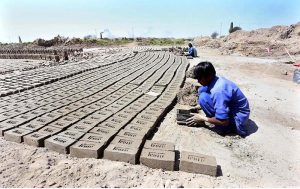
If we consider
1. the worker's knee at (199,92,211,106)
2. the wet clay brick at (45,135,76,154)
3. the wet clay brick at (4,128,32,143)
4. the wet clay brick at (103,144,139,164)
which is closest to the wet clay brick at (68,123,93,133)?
the wet clay brick at (45,135,76,154)

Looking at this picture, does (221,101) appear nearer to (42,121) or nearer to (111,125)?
(111,125)

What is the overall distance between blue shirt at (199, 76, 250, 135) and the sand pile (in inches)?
590

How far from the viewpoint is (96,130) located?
12.1 ft

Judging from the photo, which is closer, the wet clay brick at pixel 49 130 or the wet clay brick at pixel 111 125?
the wet clay brick at pixel 49 130

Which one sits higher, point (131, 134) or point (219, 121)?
point (219, 121)

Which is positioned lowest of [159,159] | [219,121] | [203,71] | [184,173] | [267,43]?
[184,173]

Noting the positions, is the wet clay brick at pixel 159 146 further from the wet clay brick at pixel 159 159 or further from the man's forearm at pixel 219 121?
the man's forearm at pixel 219 121

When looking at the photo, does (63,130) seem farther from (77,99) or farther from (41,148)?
(77,99)

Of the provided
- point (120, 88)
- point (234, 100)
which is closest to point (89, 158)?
point (234, 100)

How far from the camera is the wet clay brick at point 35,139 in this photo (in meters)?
3.42

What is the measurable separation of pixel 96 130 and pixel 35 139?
2.40 ft

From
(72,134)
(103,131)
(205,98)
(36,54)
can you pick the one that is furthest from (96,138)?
(36,54)

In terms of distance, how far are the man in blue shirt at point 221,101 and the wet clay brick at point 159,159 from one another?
34.9 inches

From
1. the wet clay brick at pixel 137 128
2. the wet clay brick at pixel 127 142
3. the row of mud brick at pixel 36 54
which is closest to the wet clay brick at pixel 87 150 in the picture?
the wet clay brick at pixel 127 142
